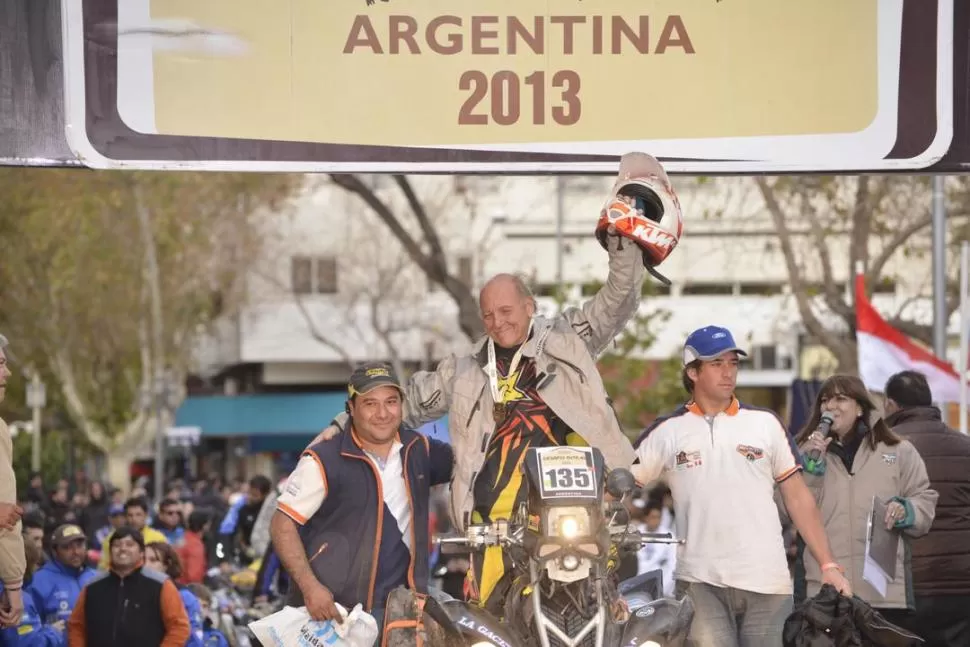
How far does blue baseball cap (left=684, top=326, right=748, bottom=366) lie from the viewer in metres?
8.92

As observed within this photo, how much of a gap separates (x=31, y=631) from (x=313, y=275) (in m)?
49.0

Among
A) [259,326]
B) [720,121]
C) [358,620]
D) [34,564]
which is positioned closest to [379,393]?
[358,620]

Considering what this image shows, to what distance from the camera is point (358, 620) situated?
8.13 m

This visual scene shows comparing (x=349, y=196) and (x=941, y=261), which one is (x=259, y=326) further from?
(x=941, y=261)

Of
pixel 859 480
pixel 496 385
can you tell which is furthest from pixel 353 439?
pixel 859 480

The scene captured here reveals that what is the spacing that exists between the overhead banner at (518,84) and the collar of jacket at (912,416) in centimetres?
148

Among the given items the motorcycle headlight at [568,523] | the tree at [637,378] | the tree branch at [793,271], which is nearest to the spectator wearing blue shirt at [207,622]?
the motorcycle headlight at [568,523]

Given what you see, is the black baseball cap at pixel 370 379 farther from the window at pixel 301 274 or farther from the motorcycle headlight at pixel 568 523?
the window at pixel 301 274

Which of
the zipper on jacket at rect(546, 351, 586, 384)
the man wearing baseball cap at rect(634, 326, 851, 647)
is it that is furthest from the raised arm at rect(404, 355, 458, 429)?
the man wearing baseball cap at rect(634, 326, 851, 647)

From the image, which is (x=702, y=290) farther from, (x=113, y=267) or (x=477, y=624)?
(x=477, y=624)

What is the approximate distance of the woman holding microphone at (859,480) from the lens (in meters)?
9.73

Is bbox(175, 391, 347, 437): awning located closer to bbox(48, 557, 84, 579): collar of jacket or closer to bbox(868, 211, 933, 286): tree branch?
bbox(868, 211, 933, 286): tree branch

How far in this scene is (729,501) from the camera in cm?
877

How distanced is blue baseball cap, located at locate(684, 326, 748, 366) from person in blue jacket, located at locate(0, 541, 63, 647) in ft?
15.5
